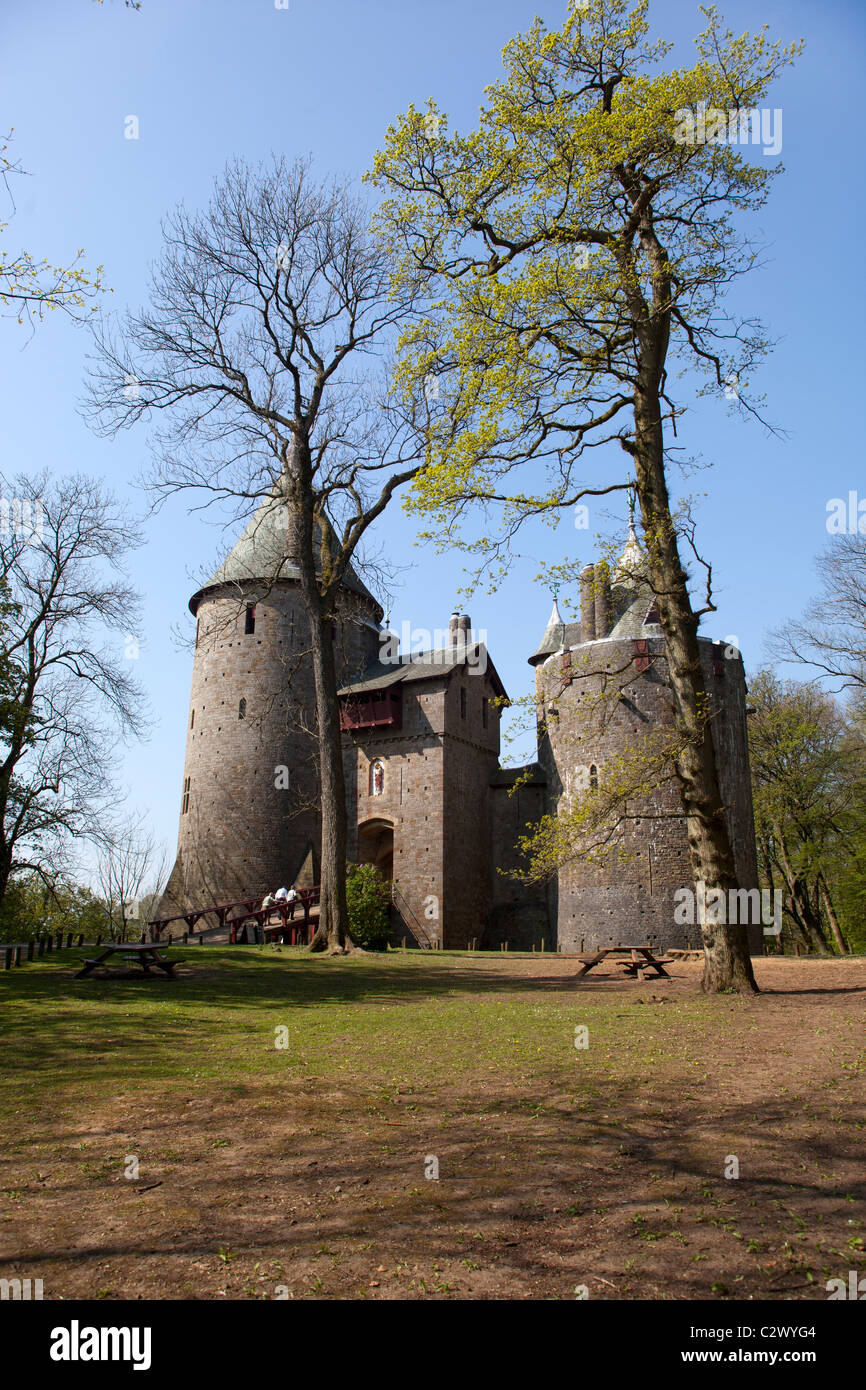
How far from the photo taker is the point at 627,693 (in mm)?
29500

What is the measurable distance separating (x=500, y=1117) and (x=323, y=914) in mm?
14519

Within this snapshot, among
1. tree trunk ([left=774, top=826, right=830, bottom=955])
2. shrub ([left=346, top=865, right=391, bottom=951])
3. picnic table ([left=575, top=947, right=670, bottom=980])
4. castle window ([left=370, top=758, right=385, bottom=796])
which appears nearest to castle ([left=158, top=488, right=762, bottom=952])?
castle window ([left=370, top=758, right=385, bottom=796])

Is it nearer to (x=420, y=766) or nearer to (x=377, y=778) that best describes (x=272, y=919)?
(x=377, y=778)

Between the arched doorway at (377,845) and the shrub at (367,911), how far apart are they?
5.39m

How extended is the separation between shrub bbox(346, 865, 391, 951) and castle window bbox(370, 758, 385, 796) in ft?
19.4

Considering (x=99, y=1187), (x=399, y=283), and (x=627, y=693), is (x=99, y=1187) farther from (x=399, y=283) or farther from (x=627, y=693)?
(x=627, y=693)

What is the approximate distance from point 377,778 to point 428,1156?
2889 cm

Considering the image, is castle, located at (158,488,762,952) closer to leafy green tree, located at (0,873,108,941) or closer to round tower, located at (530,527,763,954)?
round tower, located at (530,527,763,954)

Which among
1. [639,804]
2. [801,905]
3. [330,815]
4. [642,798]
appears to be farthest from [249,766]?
[801,905]

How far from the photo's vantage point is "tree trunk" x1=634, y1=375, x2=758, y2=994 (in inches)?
491

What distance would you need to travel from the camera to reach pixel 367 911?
26828 mm

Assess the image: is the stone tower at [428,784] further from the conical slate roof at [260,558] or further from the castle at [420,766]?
the conical slate roof at [260,558]

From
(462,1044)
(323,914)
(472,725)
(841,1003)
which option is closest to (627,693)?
(472,725)
